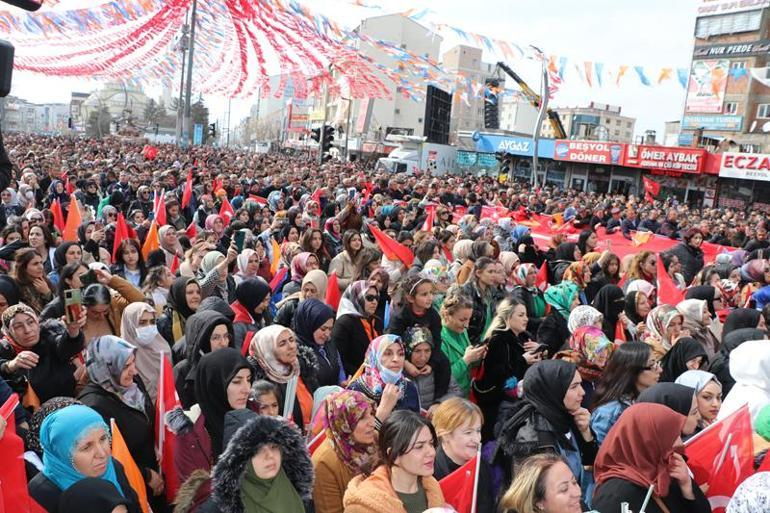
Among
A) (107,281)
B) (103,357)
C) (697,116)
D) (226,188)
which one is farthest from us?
(697,116)

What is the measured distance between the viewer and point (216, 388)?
3.20 m

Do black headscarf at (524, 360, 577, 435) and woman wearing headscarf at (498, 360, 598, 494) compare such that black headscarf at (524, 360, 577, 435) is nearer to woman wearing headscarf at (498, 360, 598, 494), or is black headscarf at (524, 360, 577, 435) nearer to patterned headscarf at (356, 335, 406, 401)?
woman wearing headscarf at (498, 360, 598, 494)

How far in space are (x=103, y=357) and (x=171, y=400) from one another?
0.43 meters

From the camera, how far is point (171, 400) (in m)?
3.53

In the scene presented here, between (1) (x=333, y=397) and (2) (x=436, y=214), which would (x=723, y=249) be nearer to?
(2) (x=436, y=214)

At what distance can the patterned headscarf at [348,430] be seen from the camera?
291 cm

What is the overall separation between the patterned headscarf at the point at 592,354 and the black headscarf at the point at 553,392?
90 cm

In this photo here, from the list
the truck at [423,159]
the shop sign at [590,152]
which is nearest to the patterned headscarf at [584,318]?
the shop sign at [590,152]

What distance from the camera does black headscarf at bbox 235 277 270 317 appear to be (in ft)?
16.8

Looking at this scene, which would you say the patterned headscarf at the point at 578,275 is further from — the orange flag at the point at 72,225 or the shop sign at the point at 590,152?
the shop sign at the point at 590,152

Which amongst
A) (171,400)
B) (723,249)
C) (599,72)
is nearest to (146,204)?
(171,400)

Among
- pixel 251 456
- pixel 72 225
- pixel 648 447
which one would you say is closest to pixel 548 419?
pixel 648 447

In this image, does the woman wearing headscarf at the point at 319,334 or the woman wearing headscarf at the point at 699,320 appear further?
the woman wearing headscarf at the point at 699,320

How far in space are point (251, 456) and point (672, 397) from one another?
200 cm
